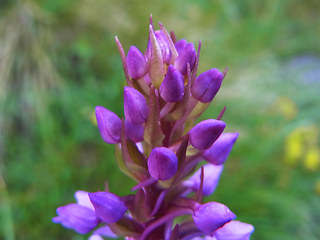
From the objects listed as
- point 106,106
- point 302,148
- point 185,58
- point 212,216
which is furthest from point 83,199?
point 302,148

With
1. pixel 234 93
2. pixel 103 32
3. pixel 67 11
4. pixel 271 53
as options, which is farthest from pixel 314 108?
pixel 67 11

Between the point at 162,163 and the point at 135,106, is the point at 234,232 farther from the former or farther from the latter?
the point at 135,106

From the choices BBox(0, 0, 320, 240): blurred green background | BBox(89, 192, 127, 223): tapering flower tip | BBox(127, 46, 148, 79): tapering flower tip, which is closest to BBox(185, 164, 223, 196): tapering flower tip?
BBox(89, 192, 127, 223): tapering flower tip

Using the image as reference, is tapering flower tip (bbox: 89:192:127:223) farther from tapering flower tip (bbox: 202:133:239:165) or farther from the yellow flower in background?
the yellow flower in background

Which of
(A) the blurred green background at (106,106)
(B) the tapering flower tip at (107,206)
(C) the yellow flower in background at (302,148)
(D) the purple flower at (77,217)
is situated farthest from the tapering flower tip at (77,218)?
(C) the yellow flower in background at (302,148)

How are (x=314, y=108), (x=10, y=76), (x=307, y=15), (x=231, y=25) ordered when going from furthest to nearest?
(x=307, y=15) < (x=231, y=25) < (x=314, y=108) < (x=10, y=76)

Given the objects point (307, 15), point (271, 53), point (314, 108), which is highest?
point (307, 15)

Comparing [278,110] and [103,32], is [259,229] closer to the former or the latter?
[278,110]
